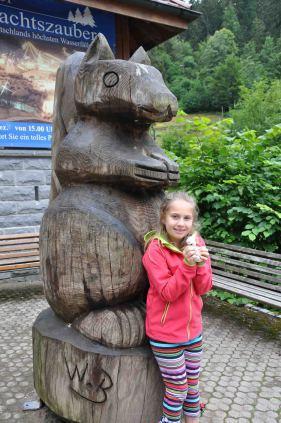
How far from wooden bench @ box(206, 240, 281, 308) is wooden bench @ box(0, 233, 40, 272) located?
224 centimetres

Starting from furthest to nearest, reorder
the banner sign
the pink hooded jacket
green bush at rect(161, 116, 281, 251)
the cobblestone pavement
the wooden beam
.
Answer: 1. the banner sign
2. the wooden beam
3. green bush at rect(161, 116, 281, 251)
4. the cobblestone pavement
5. the pink hooded jacket

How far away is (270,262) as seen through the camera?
3727mm

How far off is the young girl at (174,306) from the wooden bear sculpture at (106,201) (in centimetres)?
15

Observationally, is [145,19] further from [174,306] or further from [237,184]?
[174,306]

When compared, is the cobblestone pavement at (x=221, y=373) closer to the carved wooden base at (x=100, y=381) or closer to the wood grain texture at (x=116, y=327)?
the carved wooden base at (x=100, y=381)

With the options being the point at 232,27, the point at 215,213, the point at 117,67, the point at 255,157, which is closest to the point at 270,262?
the point at 215,213

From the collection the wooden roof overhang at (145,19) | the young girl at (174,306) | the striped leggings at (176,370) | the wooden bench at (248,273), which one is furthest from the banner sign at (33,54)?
the striped leggings at (176,370)

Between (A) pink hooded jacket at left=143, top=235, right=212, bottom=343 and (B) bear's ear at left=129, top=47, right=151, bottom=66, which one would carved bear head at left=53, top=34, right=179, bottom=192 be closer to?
(B) bear's ear at left=129, top=47, right=151, bottom=66

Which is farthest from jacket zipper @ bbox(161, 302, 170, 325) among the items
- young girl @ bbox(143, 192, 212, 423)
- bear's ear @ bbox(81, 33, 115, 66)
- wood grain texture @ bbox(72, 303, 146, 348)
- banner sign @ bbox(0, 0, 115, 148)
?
banner sign @ bbox(0, 0, 115, 148)

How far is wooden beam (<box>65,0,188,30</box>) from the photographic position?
4621 millimetres

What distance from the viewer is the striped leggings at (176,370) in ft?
5.21

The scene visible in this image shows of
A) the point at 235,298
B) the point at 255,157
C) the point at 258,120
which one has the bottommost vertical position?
the point at 235,298

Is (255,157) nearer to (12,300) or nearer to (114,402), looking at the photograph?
(12,300)

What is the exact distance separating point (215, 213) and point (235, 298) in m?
1.10
